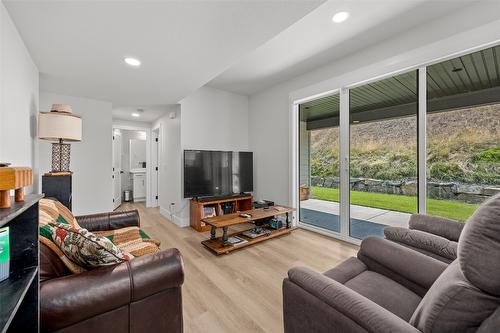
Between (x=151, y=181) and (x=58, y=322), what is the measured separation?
4.87 meters

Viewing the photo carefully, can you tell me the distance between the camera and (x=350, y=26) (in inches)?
88.6

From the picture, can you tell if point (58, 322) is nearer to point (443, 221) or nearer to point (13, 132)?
point (13, 132)

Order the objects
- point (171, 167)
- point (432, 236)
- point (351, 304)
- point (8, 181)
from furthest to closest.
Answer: point (171, 167) → point (432, 236) → point (351, 304) → point (8, 181)

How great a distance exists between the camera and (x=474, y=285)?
23.9 inches

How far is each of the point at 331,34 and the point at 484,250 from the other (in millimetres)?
2516

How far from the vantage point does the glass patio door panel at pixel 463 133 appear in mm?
1982

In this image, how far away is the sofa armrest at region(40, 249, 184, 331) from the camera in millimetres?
Answer: 870

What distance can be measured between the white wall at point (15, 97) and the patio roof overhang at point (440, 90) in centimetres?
353

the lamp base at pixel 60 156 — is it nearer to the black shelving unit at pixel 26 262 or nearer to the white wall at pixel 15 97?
the white wall at pixel 15 97

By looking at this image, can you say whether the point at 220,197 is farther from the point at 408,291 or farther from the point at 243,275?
the point at 408,291

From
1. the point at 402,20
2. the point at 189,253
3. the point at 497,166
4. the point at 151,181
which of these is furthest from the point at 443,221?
the point at 151,181

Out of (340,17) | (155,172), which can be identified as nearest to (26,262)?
(340,17)

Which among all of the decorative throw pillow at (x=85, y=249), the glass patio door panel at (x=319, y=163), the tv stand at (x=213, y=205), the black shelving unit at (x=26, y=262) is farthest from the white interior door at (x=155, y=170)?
the black shelving unit at (x=26, y=262)

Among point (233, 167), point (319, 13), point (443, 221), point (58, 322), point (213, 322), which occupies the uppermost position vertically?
point (319, 13)
